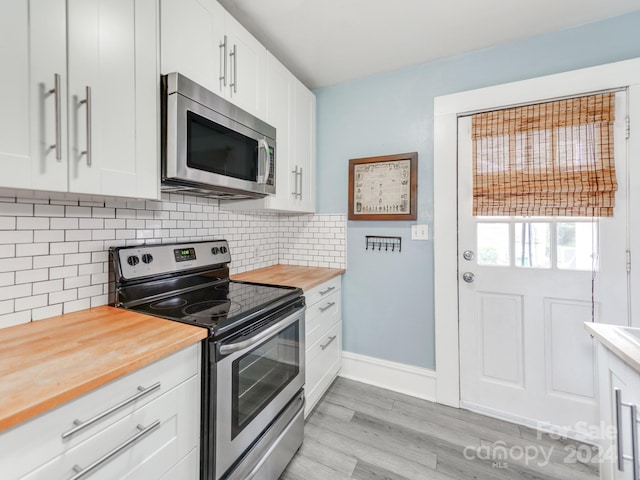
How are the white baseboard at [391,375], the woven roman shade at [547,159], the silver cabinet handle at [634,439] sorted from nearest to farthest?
the silver cabinet handle at [634,439] → the woven roman shade at [547,159] → the white baseboard at [391,375]

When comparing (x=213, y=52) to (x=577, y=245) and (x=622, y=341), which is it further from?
(x=577, y=245)

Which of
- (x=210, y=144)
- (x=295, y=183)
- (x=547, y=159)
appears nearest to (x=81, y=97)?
(x=210, y=144)

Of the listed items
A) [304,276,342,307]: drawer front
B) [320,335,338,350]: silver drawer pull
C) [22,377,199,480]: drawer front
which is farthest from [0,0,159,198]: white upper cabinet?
[320,335,338,350]: silver drawer pull

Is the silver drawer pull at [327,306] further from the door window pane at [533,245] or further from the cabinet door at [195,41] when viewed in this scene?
the cabinet door at [195,41]

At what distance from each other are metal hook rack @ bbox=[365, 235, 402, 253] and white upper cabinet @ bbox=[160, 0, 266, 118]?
1.25 metres

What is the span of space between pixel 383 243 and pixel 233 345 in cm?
151

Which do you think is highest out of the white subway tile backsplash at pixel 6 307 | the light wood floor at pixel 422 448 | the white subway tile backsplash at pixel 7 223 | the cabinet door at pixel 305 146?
the cabinet door at pixel 305 146

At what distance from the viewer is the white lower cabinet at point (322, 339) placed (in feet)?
6.00

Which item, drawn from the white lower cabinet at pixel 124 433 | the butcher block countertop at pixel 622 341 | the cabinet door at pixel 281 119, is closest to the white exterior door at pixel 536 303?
the butcher block countertop at pixel 622 341

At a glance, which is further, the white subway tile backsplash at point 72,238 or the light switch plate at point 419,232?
the light switch plate at point 419,232

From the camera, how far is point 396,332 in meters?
2.26

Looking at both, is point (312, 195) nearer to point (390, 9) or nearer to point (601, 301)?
point (390, 9)

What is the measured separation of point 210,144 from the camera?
1.34 m

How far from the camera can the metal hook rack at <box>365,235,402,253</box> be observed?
223cm
